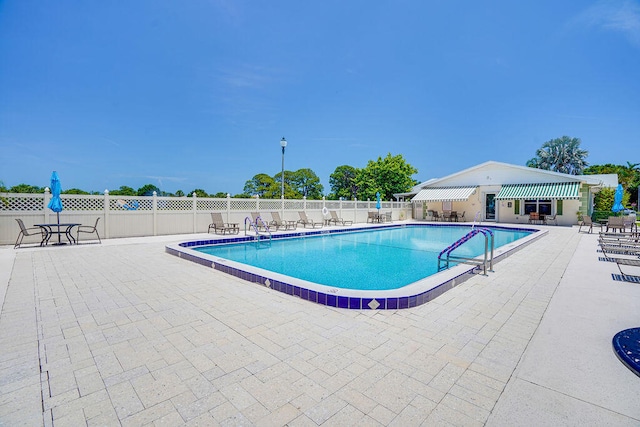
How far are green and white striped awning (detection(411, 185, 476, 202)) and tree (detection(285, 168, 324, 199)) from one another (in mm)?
27847

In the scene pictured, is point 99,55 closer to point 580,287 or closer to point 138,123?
point 138,123

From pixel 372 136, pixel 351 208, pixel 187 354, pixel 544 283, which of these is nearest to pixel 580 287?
pixel 544 283

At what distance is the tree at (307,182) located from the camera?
5491 cm

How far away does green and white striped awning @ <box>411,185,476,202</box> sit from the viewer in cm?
2600

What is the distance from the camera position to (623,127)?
3403cm

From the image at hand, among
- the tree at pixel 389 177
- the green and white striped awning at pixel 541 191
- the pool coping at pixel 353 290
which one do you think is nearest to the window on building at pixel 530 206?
the green and white striped awning at pixel 541 191

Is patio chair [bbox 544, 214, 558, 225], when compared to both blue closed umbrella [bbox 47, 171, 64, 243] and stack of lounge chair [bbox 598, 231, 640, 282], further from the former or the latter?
blue closed umbrella [bbox 47, 171, 64, 243]

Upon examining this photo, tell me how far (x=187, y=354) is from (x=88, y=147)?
158 ft

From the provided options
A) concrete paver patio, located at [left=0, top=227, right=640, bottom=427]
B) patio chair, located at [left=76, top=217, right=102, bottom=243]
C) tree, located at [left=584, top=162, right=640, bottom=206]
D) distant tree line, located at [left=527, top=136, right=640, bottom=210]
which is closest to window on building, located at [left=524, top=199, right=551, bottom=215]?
concrete paver patio, located at [left=0, top=227, right=640, bottom=427]

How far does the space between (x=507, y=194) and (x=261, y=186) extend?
37.2m

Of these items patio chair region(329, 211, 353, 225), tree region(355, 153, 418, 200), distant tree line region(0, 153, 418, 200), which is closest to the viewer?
patio chair region(329, 211, 353, 225)

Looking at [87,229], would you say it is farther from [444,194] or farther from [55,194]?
[444,194]

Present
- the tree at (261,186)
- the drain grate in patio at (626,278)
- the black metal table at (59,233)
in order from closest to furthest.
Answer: the drain grate in patio at (626,278), the black metal table at (59,233), the tree at (261,186)

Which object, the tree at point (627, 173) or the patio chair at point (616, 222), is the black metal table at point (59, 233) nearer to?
the patio chair at point (616, 222)
